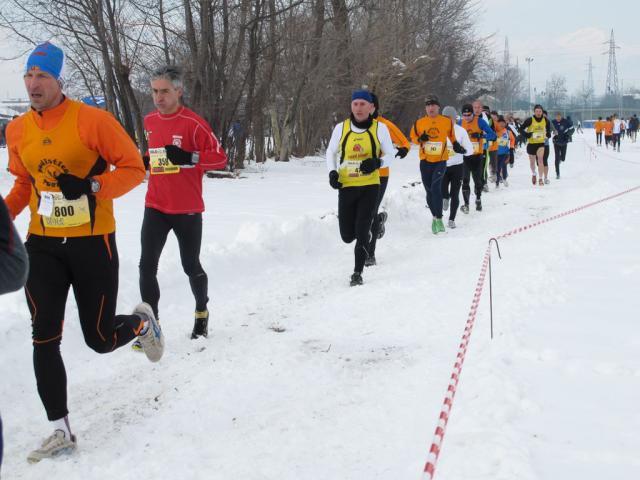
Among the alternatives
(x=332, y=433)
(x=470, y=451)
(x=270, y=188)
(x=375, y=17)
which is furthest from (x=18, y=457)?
(x=375, y=17)

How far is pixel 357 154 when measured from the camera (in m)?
6.45

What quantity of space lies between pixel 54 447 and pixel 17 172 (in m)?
1.38

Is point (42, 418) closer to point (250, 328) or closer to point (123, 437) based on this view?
point (123, 437)

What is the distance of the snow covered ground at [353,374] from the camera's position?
2.96m

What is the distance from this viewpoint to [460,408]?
Answer: 3.32m

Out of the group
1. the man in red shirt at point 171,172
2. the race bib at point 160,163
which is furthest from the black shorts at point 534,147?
the race bib at point 160,163

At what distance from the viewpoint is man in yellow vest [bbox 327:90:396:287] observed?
6.43 meters

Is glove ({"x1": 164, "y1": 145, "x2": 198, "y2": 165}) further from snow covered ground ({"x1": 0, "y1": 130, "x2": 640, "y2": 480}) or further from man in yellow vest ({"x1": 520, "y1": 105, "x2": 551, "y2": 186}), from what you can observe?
man in yellow vest ({"x1": 520, "y1": 105, "x2": 551, "y2": 186})

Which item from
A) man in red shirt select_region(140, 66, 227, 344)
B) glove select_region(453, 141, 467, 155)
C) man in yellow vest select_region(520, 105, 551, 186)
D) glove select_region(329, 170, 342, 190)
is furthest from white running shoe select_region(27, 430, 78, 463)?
man in yellow vest select_region(520, 105, 551, 186)

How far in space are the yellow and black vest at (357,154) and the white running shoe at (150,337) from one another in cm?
298

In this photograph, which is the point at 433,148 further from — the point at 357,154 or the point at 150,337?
the point at 150,337

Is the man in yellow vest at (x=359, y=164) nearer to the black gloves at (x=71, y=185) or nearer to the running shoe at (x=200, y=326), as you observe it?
the running shoe at (x=200, y=326)

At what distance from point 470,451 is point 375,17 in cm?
2423

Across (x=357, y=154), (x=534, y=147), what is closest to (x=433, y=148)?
Result: (x=357, y=154)
